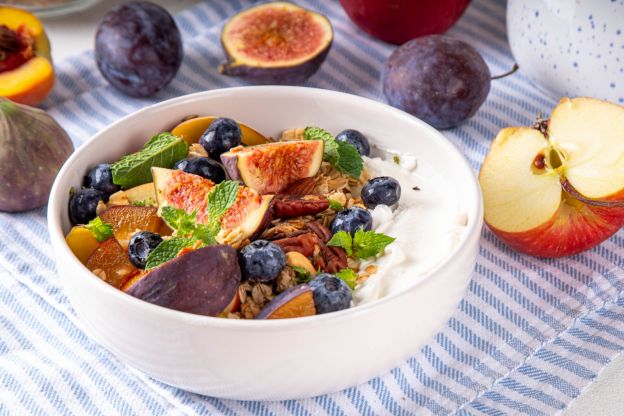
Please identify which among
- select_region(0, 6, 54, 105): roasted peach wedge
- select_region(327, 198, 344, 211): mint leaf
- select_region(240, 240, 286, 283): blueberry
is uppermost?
select_region(240, 240, 286, 283): blueberry

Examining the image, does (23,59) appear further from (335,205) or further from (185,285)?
(185,285)

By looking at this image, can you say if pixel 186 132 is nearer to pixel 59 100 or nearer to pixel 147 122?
pixel 147 122

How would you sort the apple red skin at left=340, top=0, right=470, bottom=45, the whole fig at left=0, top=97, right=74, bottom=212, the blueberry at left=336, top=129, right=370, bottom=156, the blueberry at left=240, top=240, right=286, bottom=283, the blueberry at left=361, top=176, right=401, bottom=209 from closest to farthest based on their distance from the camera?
the blueberry at left=240, top=240, right=286, bottom=283
the blueberry at left=361, top=176, right=401, bottom=209
the blueberry at left=336, top=129, right=370, bottom=156
the whole fig at left=0, top=97, right=74, bottom=212
the apple red skin at left=340, top=0, right=470, bottom=45

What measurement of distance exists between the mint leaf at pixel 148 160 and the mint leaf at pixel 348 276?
426 millimetres

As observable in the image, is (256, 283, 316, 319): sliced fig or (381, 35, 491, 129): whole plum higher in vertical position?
(256, 283, 316, 319): sliced fig

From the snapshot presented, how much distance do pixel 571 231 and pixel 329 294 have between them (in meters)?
0.62

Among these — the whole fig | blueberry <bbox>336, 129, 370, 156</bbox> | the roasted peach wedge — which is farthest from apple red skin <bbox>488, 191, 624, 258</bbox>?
the roasted peach wedge

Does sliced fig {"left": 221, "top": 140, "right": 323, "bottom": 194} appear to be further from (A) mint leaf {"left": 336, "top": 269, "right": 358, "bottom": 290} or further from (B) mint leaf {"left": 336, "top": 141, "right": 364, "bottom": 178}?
(A) mint leaf {"left": 336, "top": 269, "right": 358, "bottom": 290}

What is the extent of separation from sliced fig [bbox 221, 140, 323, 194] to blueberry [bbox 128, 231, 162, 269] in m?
0.23

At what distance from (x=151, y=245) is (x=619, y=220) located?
0.90 metres

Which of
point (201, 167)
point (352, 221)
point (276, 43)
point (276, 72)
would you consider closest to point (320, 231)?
point (352, 221)

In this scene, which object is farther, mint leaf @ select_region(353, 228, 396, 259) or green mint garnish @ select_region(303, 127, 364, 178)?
green mint garnish @ select_region(303, 127, 364, 178)

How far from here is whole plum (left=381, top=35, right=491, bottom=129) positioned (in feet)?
6.26

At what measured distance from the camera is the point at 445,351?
→ 4.66 ft
